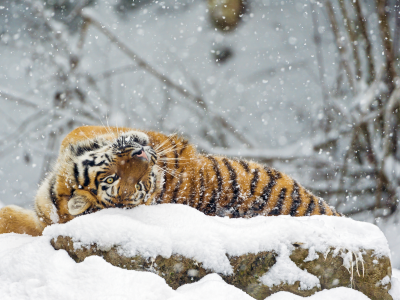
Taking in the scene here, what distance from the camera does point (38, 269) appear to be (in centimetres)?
123

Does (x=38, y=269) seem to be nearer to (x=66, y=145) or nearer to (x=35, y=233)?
(x=35, y=233)

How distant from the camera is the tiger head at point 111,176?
2025 millimetres

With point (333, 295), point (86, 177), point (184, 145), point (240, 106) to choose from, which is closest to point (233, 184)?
point (184, 145)

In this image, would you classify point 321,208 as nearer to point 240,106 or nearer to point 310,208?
point 310,208

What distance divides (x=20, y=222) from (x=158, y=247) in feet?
4.34

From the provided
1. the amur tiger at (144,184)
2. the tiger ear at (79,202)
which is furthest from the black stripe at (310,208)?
the tiger ear at (79,202)

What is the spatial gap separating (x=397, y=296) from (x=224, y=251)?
75 cm

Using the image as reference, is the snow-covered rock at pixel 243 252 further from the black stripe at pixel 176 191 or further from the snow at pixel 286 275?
the black stripe at pixel 176 191

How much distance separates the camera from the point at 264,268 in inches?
55.7

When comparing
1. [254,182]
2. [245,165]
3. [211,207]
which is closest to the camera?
[211,207]

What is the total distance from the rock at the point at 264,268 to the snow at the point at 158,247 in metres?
0.03

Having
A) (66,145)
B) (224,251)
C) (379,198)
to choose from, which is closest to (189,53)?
(379,198)

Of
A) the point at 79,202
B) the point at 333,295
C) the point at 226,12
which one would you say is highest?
the point at 226,12

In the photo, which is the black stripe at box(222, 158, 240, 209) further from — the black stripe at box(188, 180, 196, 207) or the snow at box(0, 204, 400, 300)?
the snow at box(0, 204, 400, 300)
